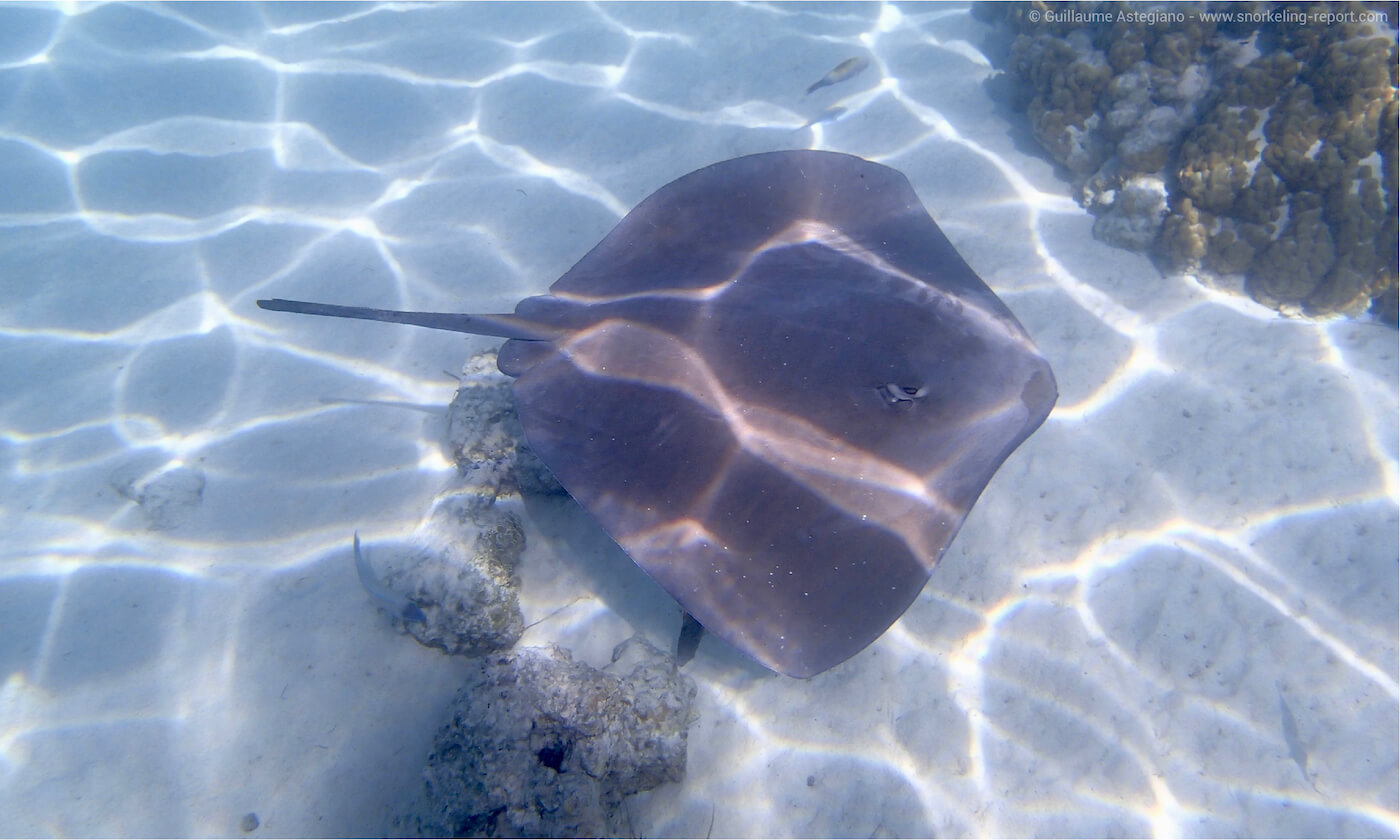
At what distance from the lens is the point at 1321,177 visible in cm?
492

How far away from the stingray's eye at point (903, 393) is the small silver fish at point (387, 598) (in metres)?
2.89

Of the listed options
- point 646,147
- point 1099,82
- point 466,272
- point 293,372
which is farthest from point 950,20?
point 293,372

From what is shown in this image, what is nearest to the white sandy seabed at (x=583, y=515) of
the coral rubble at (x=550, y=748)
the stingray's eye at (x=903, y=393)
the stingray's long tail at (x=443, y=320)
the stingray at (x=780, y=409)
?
the coral rubble at (x=550, y=748)

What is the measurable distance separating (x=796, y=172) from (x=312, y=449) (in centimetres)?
396

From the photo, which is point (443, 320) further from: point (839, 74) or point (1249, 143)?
point (1249, 143)

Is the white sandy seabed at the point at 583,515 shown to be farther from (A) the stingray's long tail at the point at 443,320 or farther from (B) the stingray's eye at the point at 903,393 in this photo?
(B) the stingray's eye at the point at 903,393

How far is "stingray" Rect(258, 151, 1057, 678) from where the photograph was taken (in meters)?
2.97

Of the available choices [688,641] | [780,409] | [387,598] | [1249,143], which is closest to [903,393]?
[780,409]

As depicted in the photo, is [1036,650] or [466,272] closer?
[1036,650]

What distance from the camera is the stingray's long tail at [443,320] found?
11.5 feet

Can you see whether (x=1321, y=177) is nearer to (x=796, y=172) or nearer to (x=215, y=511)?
(x=796, y=172)

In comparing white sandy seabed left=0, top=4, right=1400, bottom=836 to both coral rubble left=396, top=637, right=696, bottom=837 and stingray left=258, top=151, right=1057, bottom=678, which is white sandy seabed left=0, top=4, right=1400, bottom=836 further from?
stingray left=258, top=151, right=1057, bottom=678

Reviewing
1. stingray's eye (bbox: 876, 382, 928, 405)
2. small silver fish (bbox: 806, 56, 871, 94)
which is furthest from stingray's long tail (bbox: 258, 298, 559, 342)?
small silver fish (bbox: 806, 56, 871, 94)

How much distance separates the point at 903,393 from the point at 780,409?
0.61 m
